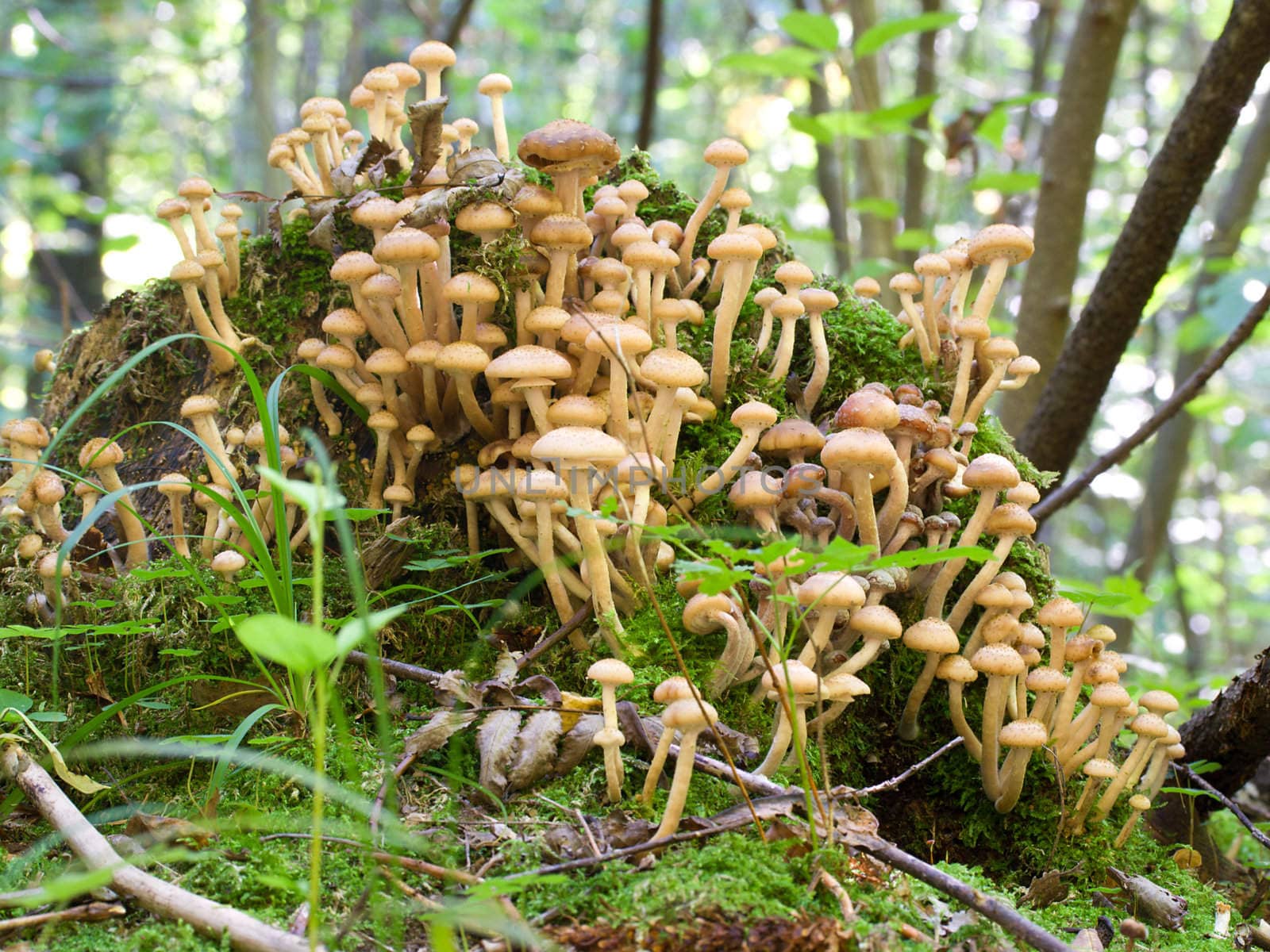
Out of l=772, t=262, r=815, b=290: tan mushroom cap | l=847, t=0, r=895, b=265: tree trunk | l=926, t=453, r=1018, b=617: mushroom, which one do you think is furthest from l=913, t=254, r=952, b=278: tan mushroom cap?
l=847, t=0, r=895, b=265: tree trunk

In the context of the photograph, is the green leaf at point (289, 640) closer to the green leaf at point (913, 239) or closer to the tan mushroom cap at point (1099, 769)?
the tan mushroom cap at point (1099, 769)

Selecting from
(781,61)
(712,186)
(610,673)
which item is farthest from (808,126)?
(610,673)

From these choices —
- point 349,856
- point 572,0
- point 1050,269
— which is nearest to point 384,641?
point 349,856

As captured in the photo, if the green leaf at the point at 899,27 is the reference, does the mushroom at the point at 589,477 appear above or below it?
below

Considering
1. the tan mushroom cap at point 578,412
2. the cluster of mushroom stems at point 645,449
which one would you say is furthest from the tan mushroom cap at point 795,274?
the tan mushroom cap at point 578,412

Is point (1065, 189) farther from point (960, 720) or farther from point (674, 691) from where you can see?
point (674, 691)
